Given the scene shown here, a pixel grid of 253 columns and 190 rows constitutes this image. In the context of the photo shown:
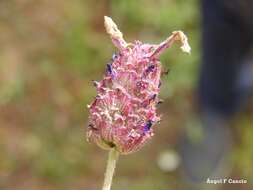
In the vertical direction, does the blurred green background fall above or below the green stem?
above

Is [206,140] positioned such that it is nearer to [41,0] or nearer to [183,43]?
[41,0]

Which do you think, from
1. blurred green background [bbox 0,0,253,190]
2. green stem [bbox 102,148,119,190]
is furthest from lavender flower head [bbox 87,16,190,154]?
blurred green background [bbox 0,0,253,190]

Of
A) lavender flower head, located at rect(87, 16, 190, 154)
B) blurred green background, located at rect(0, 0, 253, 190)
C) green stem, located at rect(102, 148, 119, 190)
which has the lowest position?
green stem, located at rect(102, 148, 119, 190)

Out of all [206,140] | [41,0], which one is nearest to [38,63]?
[41,0]

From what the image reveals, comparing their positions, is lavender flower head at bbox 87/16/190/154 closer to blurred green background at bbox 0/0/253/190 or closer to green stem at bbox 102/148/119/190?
green stem at bbox 102/148/119/190

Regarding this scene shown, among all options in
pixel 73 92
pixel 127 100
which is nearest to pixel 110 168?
pixel 127 100

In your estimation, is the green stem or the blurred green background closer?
the green stem

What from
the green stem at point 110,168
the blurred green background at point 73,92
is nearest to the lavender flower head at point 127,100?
the green stem at point 110,168

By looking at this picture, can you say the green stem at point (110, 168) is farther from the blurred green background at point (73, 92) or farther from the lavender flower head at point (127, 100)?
the blurred green background at point (73, 92)
